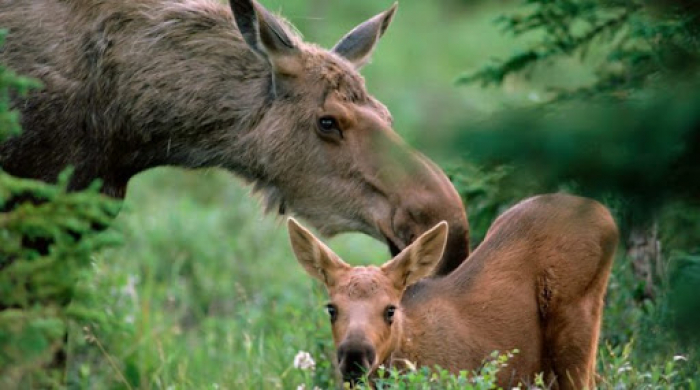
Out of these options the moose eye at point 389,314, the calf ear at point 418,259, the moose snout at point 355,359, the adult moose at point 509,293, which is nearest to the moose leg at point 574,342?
the adult moose at point 509,293

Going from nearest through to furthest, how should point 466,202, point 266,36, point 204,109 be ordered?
point 266,36, point 204,109, point 466,202

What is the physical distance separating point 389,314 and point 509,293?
881 millimetres

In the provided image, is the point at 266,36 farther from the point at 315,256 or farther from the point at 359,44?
the point at 315,256

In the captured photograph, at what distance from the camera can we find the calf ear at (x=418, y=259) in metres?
5.40

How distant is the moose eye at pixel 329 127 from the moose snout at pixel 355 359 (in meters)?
1.27

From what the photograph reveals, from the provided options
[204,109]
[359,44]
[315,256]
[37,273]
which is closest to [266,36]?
[204,109]

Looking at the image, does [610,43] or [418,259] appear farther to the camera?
[610,43]

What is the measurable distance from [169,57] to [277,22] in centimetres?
58

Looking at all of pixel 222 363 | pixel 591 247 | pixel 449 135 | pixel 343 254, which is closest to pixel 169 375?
pixel 222 363

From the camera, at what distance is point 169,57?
607 centimetres

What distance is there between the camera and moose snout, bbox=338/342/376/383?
5129 mm

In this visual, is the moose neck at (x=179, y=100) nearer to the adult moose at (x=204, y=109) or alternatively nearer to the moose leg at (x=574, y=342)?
the adult moose at (x=204, y=109)

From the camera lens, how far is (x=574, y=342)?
596 centimetres

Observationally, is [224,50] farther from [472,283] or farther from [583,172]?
[583,172]
